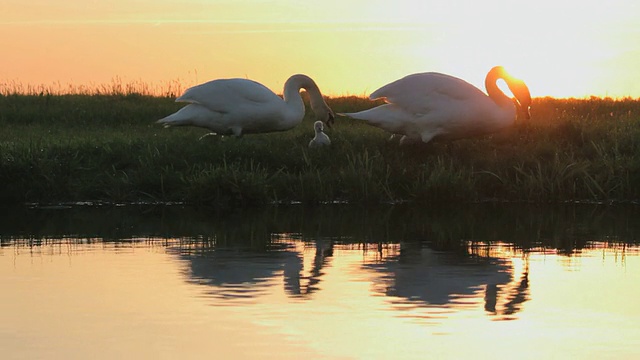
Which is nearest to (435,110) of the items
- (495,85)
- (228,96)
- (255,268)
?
(495,85)

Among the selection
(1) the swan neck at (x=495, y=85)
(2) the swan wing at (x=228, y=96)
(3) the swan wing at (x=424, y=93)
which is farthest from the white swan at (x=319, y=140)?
(1) the swan neck at (x=495, y=85)

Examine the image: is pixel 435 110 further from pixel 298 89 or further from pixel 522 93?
pixel 298 89

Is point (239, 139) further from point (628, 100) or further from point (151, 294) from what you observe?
point (628, 100)

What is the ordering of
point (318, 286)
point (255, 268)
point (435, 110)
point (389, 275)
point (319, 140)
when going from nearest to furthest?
point (318, 286) < point (389, 275) < point (255, 268) < point (435, 110) < point (319, 140)

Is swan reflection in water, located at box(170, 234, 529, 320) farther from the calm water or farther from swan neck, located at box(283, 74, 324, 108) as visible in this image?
swan neck, located at box(283, 74, 324, 108)

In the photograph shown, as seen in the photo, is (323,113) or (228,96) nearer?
(228,96)

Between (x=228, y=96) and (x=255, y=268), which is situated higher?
(x=228, y=96)

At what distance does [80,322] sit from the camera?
7754 mm

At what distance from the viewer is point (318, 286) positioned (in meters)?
9.20

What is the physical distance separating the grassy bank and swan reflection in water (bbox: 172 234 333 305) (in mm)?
3530

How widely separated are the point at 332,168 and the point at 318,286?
695 centimetres

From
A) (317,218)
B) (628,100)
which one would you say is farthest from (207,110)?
(628,100)

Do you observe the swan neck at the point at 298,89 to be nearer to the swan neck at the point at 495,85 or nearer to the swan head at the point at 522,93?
the swan neck at the point at 495,85

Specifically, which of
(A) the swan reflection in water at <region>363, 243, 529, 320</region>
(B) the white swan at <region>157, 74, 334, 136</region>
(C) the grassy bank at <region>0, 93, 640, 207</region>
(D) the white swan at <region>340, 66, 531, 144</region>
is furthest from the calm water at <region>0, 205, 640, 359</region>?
(B) the white swan at <region>157, 74, 334, 136</region>
